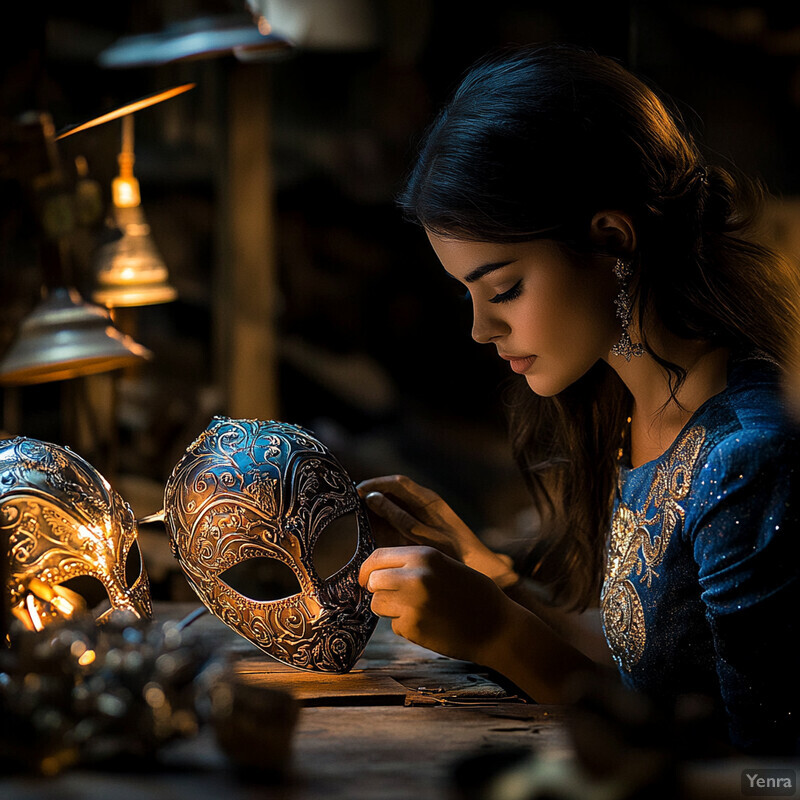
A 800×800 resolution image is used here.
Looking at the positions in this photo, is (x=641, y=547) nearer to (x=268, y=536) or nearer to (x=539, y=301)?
(x=539, y=301)

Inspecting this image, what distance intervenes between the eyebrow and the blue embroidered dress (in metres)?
0.36

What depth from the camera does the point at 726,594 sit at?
133 centimetres

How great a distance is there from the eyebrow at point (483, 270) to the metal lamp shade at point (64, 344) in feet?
2.95

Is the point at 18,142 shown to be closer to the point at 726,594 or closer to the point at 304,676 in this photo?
the point at 304,676

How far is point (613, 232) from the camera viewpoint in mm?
1472

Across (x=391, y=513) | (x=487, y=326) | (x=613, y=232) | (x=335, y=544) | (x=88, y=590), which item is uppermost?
(x=613, y=232)

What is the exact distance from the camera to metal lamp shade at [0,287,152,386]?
6.76 ft

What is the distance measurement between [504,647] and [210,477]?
485 millimetres

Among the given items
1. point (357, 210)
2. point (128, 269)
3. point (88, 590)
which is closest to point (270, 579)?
point (128, 269)

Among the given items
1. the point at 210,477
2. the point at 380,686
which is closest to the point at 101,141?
the point at 210,477

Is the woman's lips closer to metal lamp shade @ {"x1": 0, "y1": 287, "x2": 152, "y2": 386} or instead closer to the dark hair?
the dark hair

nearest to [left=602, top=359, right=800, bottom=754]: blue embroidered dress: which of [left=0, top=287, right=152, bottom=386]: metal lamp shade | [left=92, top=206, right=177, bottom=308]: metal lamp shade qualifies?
[left=0, top=287, right=152, bottom=386]: metal lamp shade

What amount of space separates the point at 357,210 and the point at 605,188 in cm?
356

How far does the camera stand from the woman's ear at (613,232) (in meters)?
1.46
